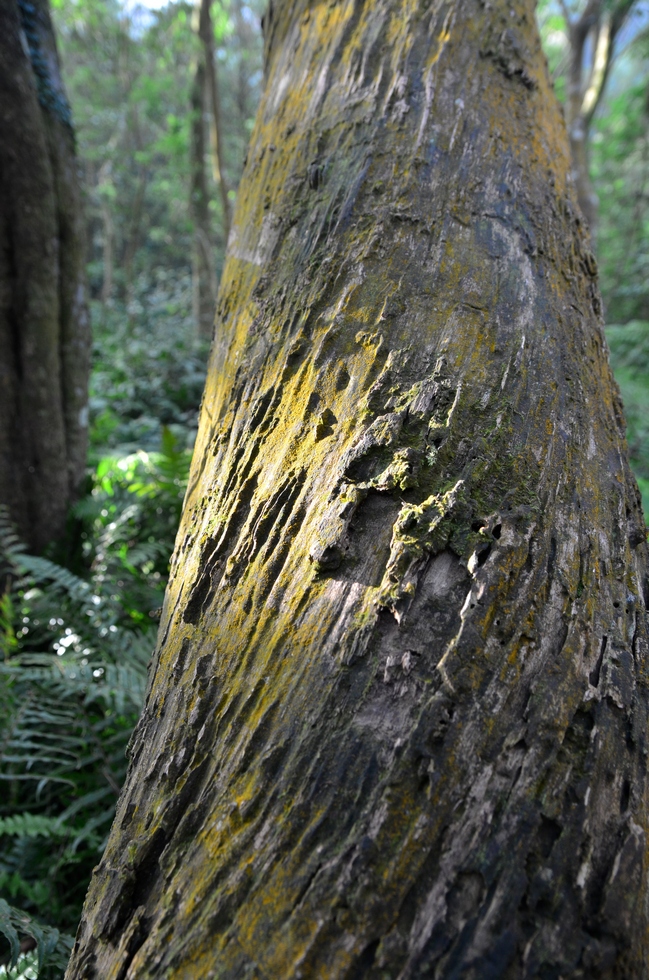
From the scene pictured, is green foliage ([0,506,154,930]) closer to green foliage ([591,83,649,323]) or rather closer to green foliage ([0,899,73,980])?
green foliage ([0,899,73,980])

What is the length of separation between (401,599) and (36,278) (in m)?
3.13

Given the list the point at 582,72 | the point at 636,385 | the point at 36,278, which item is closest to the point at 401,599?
the point at 36,278

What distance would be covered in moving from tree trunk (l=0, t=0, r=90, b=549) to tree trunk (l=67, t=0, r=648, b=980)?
2027 mm

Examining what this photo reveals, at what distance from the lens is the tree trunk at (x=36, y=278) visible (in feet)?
10.2

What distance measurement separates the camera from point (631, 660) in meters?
1.05

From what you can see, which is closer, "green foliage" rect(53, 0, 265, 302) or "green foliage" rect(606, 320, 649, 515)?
"green foliage" rect(606, 320, 649, 515)

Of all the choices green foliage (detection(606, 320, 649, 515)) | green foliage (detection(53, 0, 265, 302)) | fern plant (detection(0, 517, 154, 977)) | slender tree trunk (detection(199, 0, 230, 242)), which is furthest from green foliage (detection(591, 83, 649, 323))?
fern plant (detection(0, 517, 154, 977))

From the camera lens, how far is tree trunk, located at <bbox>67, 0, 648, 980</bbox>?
848 mm

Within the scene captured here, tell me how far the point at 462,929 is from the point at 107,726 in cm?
192

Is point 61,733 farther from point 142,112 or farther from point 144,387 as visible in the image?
point 142,112

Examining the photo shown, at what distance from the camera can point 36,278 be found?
10.6 feet

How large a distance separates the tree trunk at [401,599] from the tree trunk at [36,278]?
2.03 m

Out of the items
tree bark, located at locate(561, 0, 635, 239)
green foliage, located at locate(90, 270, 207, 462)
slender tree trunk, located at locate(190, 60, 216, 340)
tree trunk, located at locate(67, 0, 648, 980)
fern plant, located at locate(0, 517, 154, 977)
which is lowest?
fern plant, located at locate(0, 517, 154, 977)

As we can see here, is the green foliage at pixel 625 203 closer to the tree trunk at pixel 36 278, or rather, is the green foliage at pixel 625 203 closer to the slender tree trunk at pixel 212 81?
the slender tree trunk at pixel 212 81
